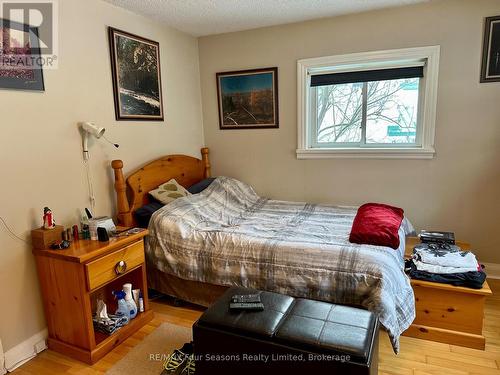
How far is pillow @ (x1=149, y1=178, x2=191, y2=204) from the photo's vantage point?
9.12 ft

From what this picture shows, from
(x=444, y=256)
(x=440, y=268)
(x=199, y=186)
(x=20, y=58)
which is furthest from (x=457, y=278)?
(x=20, y=58)

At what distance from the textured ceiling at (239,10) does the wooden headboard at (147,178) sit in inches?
47.9

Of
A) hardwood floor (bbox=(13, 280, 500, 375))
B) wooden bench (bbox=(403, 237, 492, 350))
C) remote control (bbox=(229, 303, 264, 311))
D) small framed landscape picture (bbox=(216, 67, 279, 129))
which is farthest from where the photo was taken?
small framed landscape picture (bbox=(216, 67, 279, 129))

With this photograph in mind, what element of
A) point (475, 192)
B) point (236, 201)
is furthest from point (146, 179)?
point (475, 192)

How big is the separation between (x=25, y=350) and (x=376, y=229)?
7.52ft

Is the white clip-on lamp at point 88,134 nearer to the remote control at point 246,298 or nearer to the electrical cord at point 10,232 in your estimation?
the electrical cord at point 10,232

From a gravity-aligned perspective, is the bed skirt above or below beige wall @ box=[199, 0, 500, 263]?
below

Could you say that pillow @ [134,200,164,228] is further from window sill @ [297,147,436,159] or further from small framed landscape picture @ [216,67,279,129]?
window sill @ [297,147,436,159]

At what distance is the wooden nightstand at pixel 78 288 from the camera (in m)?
1.87

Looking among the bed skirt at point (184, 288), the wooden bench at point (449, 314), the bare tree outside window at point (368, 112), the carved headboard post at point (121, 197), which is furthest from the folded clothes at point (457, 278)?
the carved headboard post at point (121, 197)

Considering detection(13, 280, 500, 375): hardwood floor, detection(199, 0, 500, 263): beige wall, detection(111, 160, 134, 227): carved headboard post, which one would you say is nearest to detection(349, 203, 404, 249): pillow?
detection(13, 280, 500, 375): hardwood floor

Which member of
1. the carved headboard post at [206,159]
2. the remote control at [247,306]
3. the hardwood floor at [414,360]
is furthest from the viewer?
the carved headboard post at [206,159]

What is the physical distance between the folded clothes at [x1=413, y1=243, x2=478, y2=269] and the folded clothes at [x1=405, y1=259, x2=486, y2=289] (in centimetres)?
10

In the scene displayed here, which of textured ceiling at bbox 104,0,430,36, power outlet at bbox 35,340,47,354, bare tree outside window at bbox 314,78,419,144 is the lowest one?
power outlet at bbox 35,340,47,354
